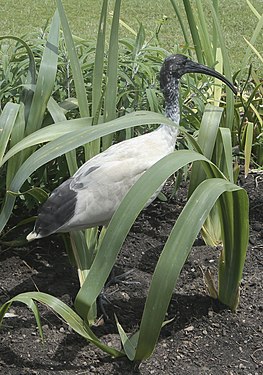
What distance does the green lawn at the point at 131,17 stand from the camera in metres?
7.39

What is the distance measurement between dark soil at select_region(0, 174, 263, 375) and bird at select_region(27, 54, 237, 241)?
342mm

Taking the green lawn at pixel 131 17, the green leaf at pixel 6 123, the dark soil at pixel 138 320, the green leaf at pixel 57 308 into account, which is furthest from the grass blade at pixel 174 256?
the green lawn at pixel 131 17

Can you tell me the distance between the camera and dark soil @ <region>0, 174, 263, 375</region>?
263cm

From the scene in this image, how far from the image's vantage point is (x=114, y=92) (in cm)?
286

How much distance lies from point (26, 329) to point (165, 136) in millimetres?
922

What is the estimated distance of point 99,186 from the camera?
2.86 meters

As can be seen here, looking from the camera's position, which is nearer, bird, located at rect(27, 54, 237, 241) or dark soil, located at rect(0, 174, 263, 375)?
dark soil, located at rect(0, 174, 263, 375)

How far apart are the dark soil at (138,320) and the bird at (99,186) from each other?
1.12 ft

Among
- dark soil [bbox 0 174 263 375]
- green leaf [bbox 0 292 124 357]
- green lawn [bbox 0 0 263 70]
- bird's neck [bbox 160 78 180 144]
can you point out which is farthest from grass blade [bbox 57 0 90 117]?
green lawn [bbox 0 0 263 70]

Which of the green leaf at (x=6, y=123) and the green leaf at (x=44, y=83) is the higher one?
the green leaf at (x=44, y=83)

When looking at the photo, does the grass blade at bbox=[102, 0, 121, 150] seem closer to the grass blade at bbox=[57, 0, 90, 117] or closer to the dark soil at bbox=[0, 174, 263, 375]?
the grass blade at bbox=[57, 0, 90, 117]

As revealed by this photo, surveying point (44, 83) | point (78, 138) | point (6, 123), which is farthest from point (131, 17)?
point (78, 138)

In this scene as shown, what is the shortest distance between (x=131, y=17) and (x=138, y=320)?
18.4 feet

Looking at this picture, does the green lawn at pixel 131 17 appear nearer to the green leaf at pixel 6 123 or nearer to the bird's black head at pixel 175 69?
the bird's black head at pixel 175 69
